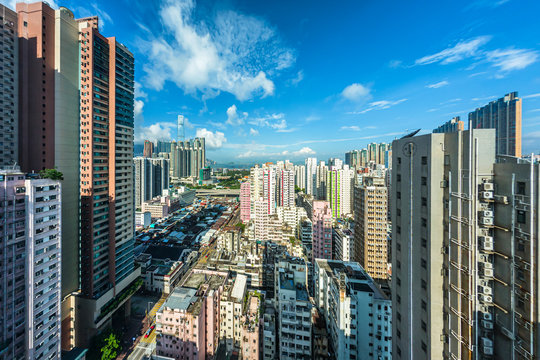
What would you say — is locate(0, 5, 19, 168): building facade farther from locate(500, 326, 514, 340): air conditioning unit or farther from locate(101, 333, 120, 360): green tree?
locate(500, 326, 514, 340): air conditioning unit

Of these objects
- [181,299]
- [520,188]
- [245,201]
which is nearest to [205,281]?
[181,299]

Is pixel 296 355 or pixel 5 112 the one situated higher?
pixel 5 112

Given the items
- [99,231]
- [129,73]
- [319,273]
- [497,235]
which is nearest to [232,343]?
[319,273]

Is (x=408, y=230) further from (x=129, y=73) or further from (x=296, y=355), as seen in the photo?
(x=129, y=73)

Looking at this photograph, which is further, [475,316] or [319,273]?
[319,273]

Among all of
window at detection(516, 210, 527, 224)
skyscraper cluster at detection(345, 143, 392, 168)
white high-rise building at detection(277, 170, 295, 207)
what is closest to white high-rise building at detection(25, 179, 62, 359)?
window at detection(516, 210, 527, 224)

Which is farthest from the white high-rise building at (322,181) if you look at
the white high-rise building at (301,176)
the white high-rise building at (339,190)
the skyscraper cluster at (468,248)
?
the skyscraper cluster at (468,248)
